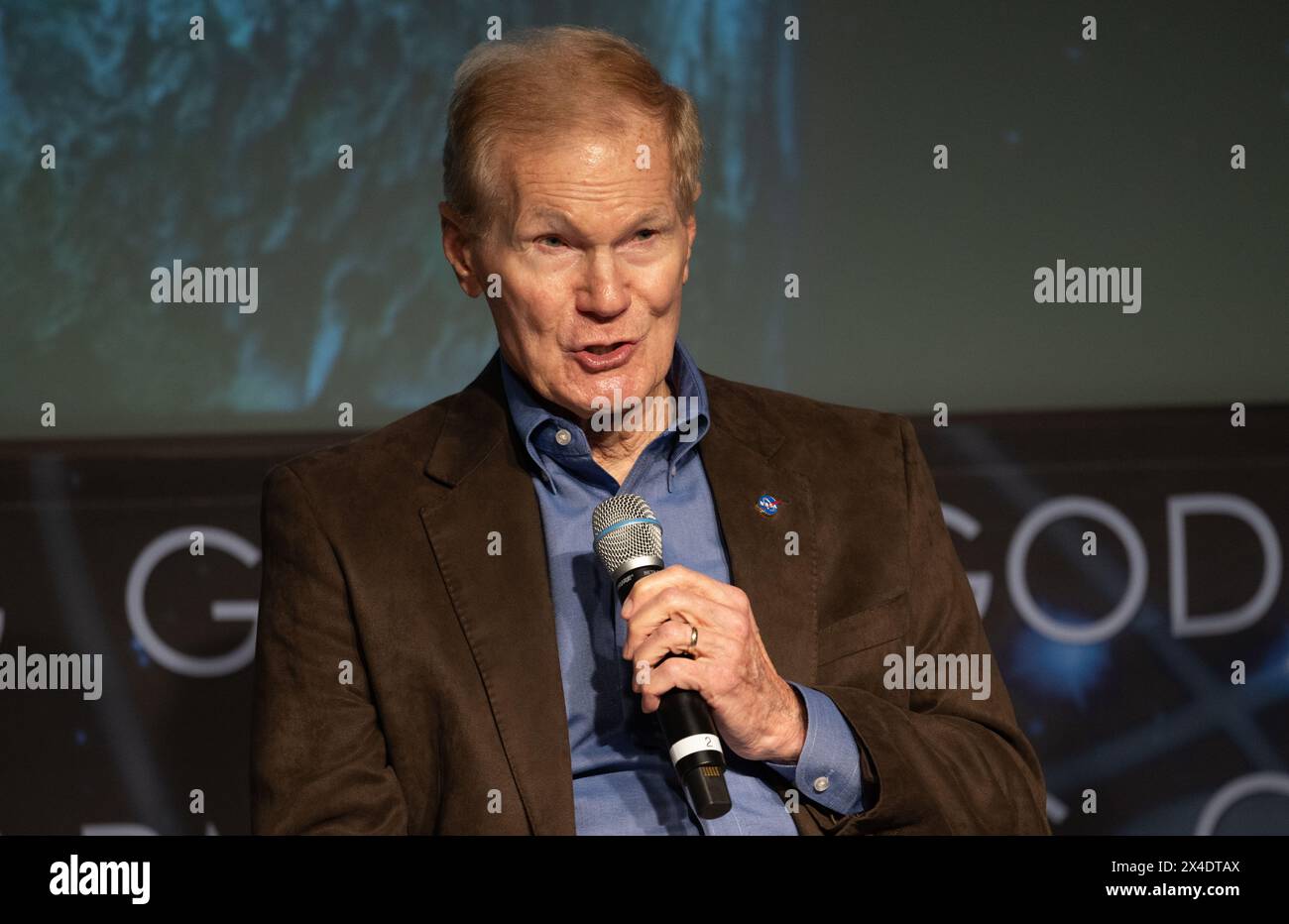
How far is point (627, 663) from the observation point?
2.15m

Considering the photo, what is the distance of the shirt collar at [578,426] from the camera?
2250 mm

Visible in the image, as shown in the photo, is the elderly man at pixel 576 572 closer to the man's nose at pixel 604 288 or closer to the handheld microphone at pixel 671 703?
the man's nose at pixel 604 288

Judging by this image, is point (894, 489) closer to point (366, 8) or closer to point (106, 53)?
point (366, 8)

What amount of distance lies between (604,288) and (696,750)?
72 cm

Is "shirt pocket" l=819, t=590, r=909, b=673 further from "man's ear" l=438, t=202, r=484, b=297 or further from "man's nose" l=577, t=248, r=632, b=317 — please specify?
"man's ear" l=438, t=202, r=484, b=297

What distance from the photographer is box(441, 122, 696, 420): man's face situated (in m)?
2.13

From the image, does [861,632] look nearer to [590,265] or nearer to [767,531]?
[767,531]

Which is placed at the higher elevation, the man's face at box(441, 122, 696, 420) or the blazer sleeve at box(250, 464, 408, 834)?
the man's face at box(441, 122, 696, 420)

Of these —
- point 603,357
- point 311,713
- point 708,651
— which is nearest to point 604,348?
point 603,357

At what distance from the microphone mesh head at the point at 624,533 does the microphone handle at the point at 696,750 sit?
53mm

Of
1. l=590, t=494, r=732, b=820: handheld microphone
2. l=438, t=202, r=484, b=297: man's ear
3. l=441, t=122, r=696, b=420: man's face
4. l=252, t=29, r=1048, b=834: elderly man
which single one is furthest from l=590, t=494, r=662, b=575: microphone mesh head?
l=438, t=202, r=484, b=297: man's ear

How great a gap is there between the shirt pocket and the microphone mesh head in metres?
0.41

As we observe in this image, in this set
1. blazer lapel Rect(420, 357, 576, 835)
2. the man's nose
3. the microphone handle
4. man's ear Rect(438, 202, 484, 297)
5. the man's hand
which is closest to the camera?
the microphone handle
